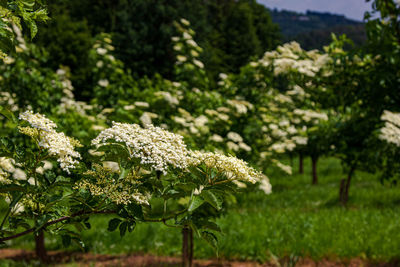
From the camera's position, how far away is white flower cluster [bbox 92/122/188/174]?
1152 mm

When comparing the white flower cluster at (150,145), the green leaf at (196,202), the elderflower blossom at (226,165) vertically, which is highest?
the white flower cluster at (150,145)

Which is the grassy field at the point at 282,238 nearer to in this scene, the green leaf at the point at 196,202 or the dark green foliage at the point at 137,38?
the green leaf at the point at 196,202

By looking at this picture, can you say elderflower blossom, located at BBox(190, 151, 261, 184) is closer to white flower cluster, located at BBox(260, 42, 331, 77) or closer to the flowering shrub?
the flowering shrub

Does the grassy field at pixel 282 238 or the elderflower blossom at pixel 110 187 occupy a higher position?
the elderflower blossom at pixel 110 187

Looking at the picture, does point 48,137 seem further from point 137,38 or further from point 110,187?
point 137,38

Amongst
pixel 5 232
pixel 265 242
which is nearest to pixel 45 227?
pixel 5 232

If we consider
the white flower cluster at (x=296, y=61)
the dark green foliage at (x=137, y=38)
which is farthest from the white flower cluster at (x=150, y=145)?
the dark green foliage at (x=137, y=38)

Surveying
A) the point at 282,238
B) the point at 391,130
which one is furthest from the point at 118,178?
the point at 282,238

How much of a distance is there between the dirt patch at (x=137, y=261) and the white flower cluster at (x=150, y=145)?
14.4ft

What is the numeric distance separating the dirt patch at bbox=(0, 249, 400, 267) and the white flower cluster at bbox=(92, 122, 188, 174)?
4389 mm

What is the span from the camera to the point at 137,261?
5.80 metres

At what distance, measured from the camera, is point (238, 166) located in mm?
1216

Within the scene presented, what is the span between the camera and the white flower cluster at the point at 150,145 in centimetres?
115

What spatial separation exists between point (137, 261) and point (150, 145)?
511 cm
